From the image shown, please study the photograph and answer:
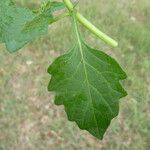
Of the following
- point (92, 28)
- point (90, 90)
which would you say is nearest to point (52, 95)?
point (90, 90)

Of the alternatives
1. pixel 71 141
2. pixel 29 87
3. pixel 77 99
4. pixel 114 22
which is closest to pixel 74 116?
pixel 77 99

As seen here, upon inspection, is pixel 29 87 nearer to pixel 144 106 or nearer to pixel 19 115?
pixel 19 115

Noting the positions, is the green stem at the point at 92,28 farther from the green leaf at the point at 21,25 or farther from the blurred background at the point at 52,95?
the blurred background at the point at 52,95

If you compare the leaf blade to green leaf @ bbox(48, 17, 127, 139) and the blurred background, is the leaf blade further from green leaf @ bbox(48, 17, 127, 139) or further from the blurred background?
the blurred background

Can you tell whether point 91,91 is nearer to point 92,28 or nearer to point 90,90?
point 90,90

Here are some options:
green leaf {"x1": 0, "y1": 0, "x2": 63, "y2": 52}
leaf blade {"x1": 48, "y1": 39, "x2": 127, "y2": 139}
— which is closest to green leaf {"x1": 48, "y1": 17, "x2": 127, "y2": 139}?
leaf blade {"x1": 48, "y1": 39, "x2": 127, "y2": 139}

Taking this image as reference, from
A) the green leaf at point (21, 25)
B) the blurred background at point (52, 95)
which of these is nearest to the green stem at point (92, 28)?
the green leaf at point (21, 25)

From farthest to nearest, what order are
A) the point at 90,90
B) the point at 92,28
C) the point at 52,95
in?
the point at 52,95
the point at 90,90
the point at 92,28
